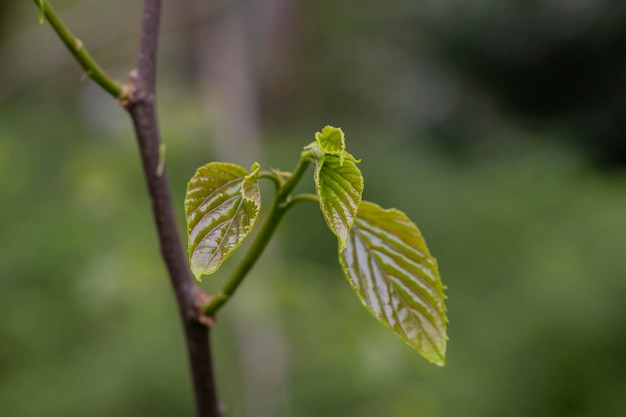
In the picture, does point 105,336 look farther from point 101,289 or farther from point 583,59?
point 583,59

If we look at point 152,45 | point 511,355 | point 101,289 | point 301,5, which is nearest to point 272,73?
point 301,5

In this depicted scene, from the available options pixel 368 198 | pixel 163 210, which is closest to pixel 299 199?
pixel 163 210

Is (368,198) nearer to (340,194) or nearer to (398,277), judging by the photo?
(398,277)

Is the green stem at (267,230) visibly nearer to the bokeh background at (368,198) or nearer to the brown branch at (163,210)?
the brown branch at (163,210)

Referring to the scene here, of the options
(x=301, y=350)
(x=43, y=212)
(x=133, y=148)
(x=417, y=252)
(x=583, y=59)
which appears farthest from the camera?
(x=583, y=59)

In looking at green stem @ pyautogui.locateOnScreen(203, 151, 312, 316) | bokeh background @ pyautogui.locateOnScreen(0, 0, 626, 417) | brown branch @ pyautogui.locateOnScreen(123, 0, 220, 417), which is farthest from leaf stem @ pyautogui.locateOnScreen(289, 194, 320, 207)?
bokeh background @ pyautogui.locateOnScreen(0, 0, 626, 417)

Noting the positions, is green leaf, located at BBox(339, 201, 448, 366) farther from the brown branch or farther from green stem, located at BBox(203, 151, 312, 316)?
the brown branch

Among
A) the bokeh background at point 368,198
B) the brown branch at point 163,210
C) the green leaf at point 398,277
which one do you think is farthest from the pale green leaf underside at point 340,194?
the bokeh background at point 368,198
